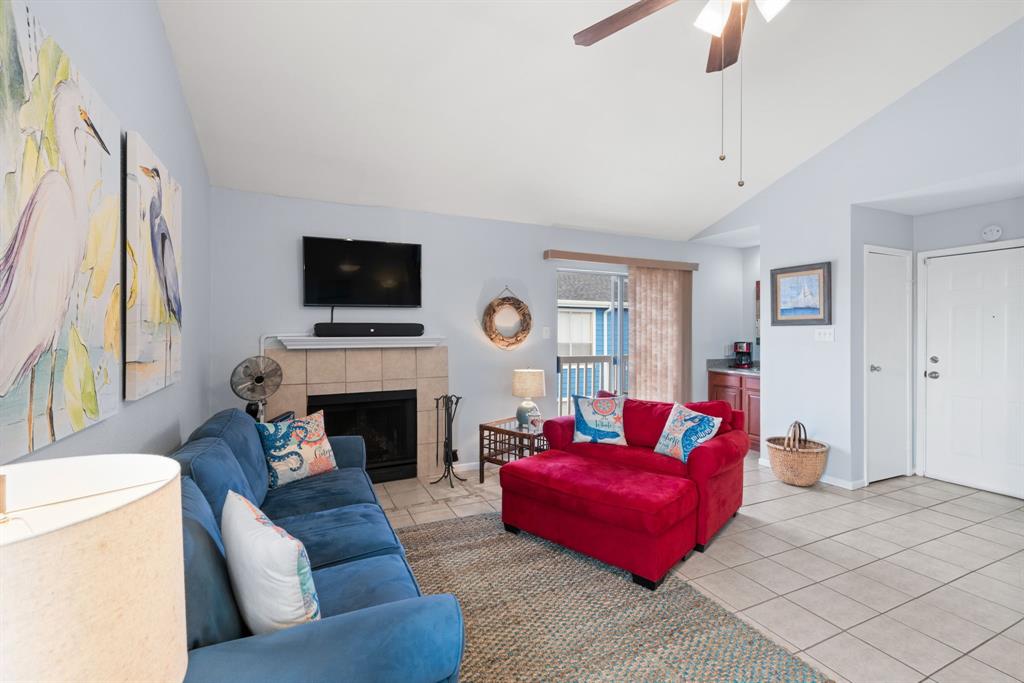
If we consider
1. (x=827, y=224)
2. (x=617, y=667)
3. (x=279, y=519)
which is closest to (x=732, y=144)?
(x=827, y=224)

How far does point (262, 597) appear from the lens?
1181 millimetres

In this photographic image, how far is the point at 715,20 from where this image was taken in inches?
81.9

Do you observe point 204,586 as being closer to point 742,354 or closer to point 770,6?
point 770,6

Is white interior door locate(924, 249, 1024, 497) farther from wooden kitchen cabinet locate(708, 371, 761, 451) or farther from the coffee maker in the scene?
the coffee maker

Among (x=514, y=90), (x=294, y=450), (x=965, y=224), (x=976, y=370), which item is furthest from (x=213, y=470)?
(x=965, y=224)

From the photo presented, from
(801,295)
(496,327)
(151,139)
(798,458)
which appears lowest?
(798,458)

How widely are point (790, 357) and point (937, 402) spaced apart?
126 centimetres

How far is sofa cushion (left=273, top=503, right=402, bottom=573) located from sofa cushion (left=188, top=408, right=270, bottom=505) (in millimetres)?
258

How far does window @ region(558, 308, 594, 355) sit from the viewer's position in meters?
5.38

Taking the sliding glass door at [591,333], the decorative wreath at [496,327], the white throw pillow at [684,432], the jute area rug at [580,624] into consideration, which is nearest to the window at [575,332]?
the sliding glass door at [591,333]

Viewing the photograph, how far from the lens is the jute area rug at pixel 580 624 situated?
186 cm

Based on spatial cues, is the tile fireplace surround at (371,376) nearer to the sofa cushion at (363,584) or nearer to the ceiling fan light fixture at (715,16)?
the sofa cushion at (363,584)

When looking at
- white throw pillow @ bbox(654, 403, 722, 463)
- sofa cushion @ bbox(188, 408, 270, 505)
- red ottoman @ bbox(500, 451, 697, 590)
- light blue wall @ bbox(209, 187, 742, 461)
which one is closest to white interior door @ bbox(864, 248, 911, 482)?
light blue wall @ bbox(209, 187, 742, 461)

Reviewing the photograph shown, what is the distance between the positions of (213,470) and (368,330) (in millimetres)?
2450
